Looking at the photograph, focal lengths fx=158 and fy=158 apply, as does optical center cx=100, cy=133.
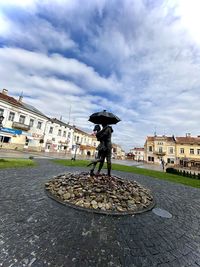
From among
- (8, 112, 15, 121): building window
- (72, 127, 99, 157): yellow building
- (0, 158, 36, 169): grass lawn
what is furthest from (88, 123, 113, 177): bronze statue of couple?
(72, 127, 99, 157): yellow building

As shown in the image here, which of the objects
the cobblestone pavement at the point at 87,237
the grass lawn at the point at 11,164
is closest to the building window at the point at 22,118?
the grass lawn at the point at 11,164

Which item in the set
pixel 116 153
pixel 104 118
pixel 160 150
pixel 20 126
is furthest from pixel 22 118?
pixel 116 153

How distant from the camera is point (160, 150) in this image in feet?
174

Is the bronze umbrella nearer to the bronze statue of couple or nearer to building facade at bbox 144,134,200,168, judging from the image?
the bronze statue of couple

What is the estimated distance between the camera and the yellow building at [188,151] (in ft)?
159

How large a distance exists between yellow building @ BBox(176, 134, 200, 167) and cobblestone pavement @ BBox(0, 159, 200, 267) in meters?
50.2

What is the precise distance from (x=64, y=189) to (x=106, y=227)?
8.01ft

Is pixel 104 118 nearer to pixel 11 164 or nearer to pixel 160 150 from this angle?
pixel 11 164

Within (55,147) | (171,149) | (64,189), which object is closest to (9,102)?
(55,147)

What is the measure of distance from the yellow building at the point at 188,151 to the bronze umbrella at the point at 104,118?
48.9 meters

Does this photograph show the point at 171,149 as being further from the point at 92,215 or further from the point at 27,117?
the point at 92,215

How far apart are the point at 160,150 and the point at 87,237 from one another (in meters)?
53.9

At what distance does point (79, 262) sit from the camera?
8.30 feet

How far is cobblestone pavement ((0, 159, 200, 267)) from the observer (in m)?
2.62
